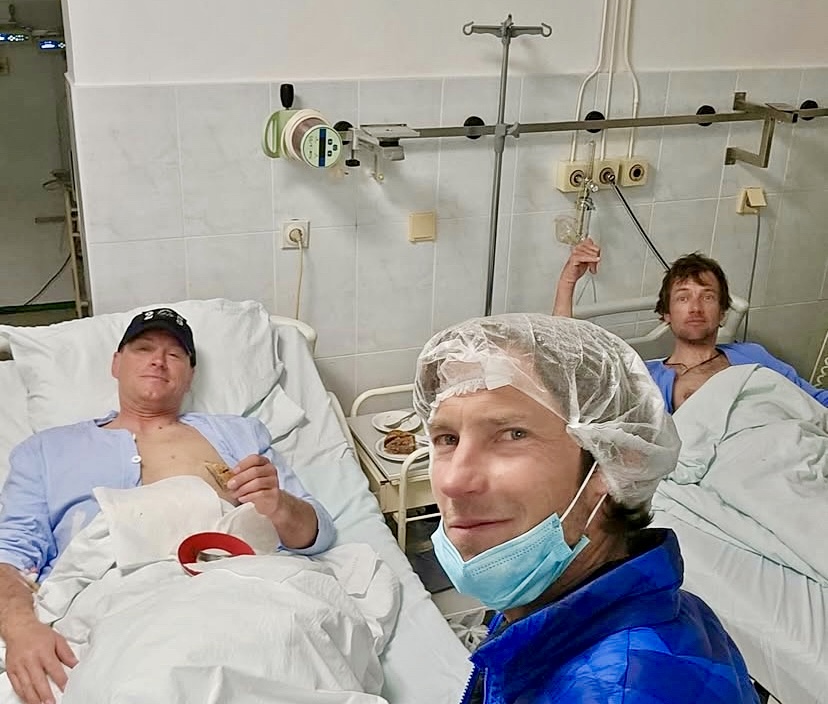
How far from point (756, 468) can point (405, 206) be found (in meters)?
1.20

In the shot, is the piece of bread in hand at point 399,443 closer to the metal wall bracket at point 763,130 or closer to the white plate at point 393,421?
the white plate at point 393,421

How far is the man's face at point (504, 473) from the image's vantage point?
1032mm

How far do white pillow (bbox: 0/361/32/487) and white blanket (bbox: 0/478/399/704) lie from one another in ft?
1.59

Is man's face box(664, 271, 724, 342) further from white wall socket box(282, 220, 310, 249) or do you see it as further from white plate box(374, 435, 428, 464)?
white wall socket box(282, 220, 310, 249)

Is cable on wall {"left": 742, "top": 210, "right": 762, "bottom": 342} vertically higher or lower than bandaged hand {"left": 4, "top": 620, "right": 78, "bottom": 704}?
higher

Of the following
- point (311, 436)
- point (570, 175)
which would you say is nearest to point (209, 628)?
point (311, 436)

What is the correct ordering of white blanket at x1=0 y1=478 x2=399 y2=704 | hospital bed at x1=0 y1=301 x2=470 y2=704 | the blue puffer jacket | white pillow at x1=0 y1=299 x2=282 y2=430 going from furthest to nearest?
white pillow at x1=0 y1=299 x2=282 y2=430
hospital bed at x1=0 y1=301 x2=470 y2=704
white blanket at x1=0 y1=478 x2=399 y2=704
the blue puffer jacket

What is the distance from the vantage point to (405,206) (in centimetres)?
275

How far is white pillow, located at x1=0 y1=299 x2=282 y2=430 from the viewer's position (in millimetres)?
2289

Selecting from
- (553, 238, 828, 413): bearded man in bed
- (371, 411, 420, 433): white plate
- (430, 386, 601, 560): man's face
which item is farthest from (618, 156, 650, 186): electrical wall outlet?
(430, 386, 601, 560): man's face

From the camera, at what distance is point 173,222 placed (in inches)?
99.7

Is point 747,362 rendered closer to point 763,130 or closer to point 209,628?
point 763,130

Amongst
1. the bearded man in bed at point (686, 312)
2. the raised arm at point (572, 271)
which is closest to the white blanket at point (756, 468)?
the bearded man in bed at point (686, 312)

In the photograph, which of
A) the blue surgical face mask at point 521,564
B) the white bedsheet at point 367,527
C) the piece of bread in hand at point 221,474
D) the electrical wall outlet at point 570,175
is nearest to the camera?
the blue surgical face mask at point 521,564
